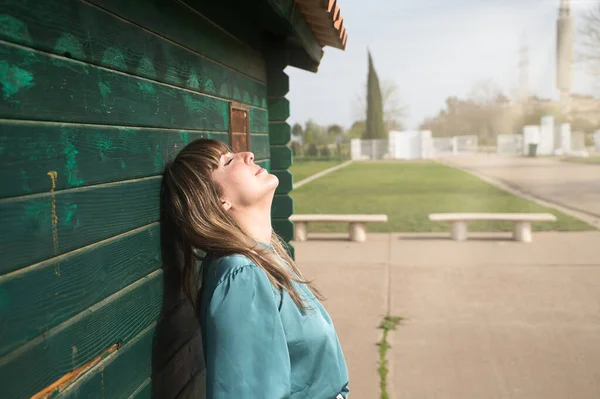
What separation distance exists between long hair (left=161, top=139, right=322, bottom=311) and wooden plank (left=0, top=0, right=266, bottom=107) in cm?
35

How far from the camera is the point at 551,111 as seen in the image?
7025 centimetres

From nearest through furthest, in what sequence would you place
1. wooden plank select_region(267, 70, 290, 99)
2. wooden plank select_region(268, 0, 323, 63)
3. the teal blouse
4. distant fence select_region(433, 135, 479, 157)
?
the teal blouse, wooden plank select_region(268, 0, 323, 63), wooden plank select_region(267, 70, 290, 99), distant fence select_region(433, 135, 479, 157)

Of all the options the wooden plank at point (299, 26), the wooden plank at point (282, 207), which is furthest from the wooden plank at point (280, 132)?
the wooden plank at point (299, 26)

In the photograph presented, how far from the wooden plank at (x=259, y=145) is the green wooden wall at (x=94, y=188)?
122 centimetres

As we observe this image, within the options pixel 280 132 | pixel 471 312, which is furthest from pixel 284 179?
pixel 471 312

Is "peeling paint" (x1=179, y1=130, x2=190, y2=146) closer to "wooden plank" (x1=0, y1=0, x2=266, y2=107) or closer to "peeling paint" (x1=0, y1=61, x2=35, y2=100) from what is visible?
"wooden plank" (x1=0, y1=0, x2=266, y2=107)

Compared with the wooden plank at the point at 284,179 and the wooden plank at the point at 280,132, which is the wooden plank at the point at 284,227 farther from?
the wooden plank at the point at 280,132

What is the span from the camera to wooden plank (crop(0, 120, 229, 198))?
131 cm

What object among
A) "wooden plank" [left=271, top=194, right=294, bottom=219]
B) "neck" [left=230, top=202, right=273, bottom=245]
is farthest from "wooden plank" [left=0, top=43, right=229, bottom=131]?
"wooden plank" [left=271, top=194, right=294, bottom=219]

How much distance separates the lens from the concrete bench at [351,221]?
9.44 metres

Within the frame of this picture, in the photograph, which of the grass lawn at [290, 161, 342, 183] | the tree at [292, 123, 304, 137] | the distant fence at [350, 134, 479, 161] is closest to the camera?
the grass lawn at [290, 161, 342, 183]

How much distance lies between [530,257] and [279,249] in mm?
6384

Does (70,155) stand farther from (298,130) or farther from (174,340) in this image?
(298,130)

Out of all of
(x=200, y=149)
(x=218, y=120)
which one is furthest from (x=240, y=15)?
(x=200, y=149)
